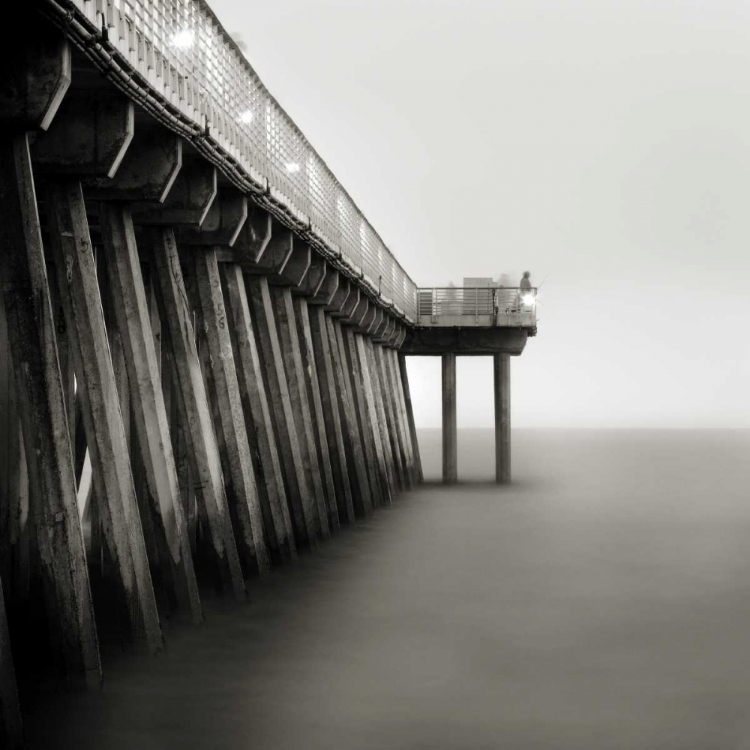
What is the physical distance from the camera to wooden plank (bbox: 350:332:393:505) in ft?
72.1

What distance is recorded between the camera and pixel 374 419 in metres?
22.1

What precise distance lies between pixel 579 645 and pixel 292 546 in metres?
4.27

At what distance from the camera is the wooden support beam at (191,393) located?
10102 millimetres

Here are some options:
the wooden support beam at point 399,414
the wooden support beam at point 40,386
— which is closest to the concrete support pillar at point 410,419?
the wooden support beam at point 399,414

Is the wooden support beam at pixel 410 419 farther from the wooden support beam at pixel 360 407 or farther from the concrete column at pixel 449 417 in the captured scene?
the wooden support beam at pixel 360 407

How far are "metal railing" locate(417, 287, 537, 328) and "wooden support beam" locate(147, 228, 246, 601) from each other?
1892 centimetres

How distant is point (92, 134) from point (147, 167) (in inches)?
45.3

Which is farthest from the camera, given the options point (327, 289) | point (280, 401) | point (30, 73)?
point (327, 289)

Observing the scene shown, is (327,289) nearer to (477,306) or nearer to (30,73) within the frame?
(30,73)

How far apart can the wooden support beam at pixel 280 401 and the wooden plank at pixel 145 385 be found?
484 centimetres

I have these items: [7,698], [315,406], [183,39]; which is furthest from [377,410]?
[7,698]

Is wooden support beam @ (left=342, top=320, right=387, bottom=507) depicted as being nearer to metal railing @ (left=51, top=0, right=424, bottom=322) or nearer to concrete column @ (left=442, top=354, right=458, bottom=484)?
metal railing @ (left=51, top=0, right=424, bottom=322)

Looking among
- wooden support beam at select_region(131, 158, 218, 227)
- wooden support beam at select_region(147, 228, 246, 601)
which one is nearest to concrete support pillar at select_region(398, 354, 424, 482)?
wooden support beam at select_region(147, 228, 246, 601)

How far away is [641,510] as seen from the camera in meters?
25.9
